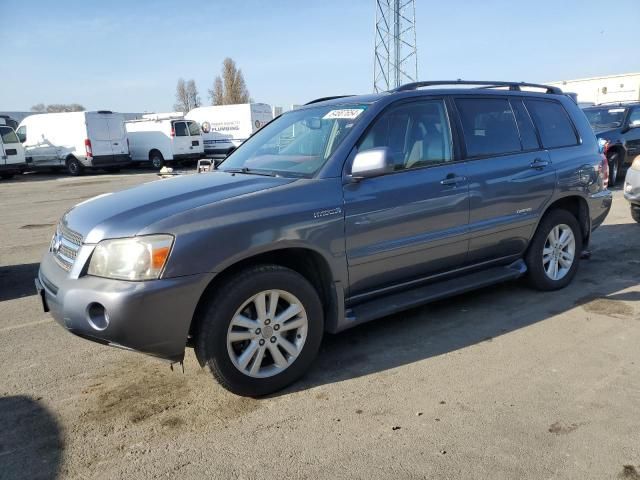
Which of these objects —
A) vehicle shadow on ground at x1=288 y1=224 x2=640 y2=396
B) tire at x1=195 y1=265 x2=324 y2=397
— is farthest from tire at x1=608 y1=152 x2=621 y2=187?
tire at x1=195 y1=265 x2=324 y2=397

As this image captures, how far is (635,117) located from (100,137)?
18.6 meters

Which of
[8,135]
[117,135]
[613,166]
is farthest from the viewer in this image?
[117,135]

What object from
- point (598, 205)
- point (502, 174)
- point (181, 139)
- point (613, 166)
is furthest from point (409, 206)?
point (181, 139)

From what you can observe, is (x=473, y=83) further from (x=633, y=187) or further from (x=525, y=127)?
(x=633, y=187)

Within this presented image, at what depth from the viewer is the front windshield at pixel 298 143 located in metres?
3.67

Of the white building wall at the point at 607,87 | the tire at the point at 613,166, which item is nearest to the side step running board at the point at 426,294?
the tire at the point at 613,166

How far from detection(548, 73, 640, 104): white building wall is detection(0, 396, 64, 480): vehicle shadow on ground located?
42.3 m

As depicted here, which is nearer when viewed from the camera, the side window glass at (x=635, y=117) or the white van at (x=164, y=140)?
the side window glass at (x=635, y=117)

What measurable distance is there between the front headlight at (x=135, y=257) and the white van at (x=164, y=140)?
20455mm

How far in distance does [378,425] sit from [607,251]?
4.86m

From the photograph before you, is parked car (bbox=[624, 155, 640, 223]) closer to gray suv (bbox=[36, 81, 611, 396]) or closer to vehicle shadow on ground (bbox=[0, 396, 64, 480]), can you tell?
gray suv (bbox=[36, 81, 611, 396])

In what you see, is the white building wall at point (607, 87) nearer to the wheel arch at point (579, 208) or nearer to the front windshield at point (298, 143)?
the wheel arch at point (579, 208)

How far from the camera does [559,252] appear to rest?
4.94 meters

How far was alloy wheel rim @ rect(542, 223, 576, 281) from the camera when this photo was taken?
4.85m
